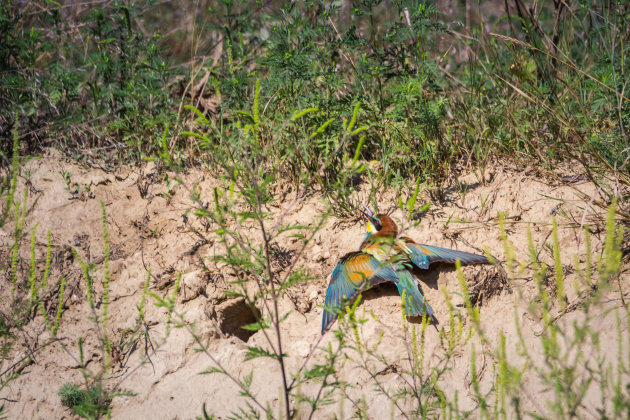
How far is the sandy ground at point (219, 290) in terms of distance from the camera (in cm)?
245

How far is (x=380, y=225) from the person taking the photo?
2885mm

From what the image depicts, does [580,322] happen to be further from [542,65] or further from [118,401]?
[118,401]

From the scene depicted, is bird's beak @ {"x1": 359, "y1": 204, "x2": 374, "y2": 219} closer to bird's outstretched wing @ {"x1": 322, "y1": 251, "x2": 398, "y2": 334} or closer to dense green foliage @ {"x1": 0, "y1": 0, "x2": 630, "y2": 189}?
dense green foliage @ {"x1": 0, "y1": 0, "x2": 630, "y2": 189}

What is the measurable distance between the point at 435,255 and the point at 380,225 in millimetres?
360

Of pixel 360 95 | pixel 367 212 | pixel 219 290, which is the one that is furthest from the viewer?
pixel 360 95

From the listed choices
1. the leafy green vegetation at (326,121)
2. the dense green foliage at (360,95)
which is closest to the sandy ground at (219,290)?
the leafy green vegetation at (326,121)

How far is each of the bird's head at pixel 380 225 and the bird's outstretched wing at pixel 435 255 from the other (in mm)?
145

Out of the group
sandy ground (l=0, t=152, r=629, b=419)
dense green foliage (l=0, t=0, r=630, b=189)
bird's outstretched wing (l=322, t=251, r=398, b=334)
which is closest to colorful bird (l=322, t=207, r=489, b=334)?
bird's outstretched wing (l=322, t=251, r=398, b=334)

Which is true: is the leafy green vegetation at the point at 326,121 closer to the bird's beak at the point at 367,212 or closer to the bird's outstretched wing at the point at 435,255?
the bird's beak at the point at 367,212

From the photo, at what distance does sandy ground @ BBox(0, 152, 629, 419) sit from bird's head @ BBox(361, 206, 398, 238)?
0.37ft

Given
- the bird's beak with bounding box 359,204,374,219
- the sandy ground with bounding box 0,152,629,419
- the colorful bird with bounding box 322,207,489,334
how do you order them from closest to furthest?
the sandy ground with bounding box 0,152,629,419, the colorful bird with bounding box 322,207,489,334, the bird's beak with bounding box 359,204,374,219

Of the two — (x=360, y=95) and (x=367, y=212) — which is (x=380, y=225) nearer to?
(x=367, y=212)

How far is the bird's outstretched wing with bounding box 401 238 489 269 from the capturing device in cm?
263

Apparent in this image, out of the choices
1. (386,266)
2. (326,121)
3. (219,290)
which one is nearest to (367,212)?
(386,266)
